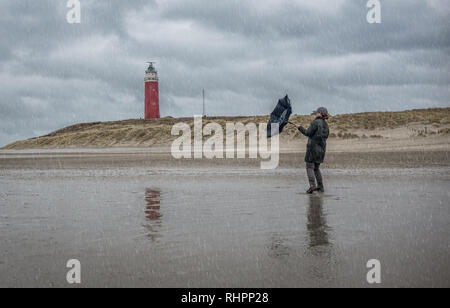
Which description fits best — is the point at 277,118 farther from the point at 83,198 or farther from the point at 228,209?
the point at 83,198

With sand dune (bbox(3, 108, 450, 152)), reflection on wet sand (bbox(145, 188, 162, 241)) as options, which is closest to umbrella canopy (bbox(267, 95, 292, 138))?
reflection on wet sand (bbox(145, 188, 162, 241))

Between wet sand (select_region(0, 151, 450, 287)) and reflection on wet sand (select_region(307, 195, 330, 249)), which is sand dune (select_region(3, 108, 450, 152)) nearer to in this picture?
wet sand (select_region(0, 151, 450, 287))

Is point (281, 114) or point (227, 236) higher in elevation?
point (281, 114)

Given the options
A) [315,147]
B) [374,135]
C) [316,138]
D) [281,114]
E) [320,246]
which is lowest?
[320,246]

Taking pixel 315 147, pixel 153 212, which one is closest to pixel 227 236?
pixel 153 212

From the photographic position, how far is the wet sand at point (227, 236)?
14.5ft

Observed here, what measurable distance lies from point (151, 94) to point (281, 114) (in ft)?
233

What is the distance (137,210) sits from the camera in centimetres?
852

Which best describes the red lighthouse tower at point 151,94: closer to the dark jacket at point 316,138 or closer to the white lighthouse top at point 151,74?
the white lighthouse top at point 151,74

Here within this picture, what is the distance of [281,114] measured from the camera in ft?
37.8

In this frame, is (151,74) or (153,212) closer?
(153,212)

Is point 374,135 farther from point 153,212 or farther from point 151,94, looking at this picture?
point 151,94

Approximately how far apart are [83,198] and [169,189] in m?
2.36

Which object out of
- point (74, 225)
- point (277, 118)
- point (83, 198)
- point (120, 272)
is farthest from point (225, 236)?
point (277, 118)
